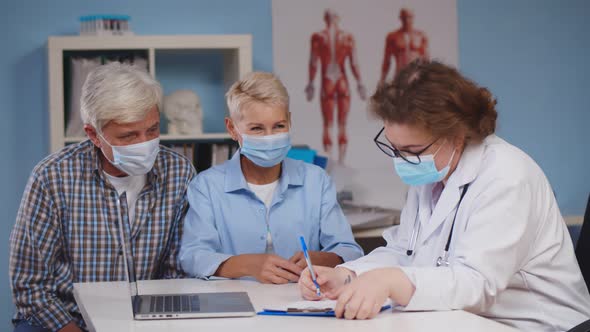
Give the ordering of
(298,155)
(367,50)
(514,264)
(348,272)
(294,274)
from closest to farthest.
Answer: (514,264) < (348,272) < (294,274) < (298,155) < (367,50)

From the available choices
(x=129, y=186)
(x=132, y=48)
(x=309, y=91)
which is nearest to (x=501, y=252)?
(x=129, y=186)

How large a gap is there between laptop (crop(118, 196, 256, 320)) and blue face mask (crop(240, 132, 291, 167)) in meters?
0.56

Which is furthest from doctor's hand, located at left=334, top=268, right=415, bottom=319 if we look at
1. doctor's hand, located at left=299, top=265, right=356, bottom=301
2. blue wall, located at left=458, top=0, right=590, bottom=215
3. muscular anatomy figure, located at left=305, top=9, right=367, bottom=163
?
blue wall, located at left=458, top=0, right=590, bottom=215

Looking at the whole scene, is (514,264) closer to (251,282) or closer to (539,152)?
(251,282)

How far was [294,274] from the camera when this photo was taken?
2.14 metres

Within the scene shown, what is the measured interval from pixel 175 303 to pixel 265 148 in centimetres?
69

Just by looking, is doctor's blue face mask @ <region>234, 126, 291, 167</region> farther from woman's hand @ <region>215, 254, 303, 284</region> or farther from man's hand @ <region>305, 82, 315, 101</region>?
man's hand @ <region>305, 82, 315, 101</region>

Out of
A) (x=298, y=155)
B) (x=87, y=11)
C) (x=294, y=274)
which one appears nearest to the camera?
(x=294, y=274)

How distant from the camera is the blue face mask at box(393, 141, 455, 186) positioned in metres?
1.88

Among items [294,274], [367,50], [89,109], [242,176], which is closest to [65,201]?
[89,109]

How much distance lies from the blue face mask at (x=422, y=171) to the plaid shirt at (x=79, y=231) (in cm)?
89

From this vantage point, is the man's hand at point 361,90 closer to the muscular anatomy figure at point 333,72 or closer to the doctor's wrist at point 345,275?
the muscular anatomy figure at point 333,72

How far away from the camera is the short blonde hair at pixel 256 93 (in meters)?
2.42

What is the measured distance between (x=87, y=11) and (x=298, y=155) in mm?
1263
